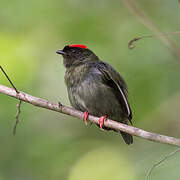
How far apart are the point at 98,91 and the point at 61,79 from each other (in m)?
1.60

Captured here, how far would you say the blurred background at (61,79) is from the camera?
17.1 ft

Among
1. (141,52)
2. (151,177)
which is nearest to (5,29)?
(141,52)

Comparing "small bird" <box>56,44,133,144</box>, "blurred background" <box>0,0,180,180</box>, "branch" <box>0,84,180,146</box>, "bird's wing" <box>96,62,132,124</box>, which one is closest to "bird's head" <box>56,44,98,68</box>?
"small bird" <box>56,44,133,144</box>

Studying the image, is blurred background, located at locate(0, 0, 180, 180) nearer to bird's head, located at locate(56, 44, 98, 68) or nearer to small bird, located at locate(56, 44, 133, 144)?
bird's head, located at locate(56, 44, 98, 68)

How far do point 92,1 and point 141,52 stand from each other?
4.20 feet

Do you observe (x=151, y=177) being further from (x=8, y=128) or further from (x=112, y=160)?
(x=8, y=128)

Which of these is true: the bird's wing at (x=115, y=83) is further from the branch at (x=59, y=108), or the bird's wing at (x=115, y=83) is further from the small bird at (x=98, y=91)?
the branch at (x=59, y=108)

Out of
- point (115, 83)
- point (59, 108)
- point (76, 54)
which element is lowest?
point (59, 108)

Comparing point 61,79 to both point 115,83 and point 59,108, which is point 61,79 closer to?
point 115,83

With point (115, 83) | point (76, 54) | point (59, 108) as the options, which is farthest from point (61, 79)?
point (59, 108)

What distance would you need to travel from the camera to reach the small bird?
448 centimetres

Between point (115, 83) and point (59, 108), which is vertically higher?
point (115, 83)

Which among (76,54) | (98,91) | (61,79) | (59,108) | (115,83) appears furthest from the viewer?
(61,79)

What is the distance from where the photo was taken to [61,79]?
596 centimetres
